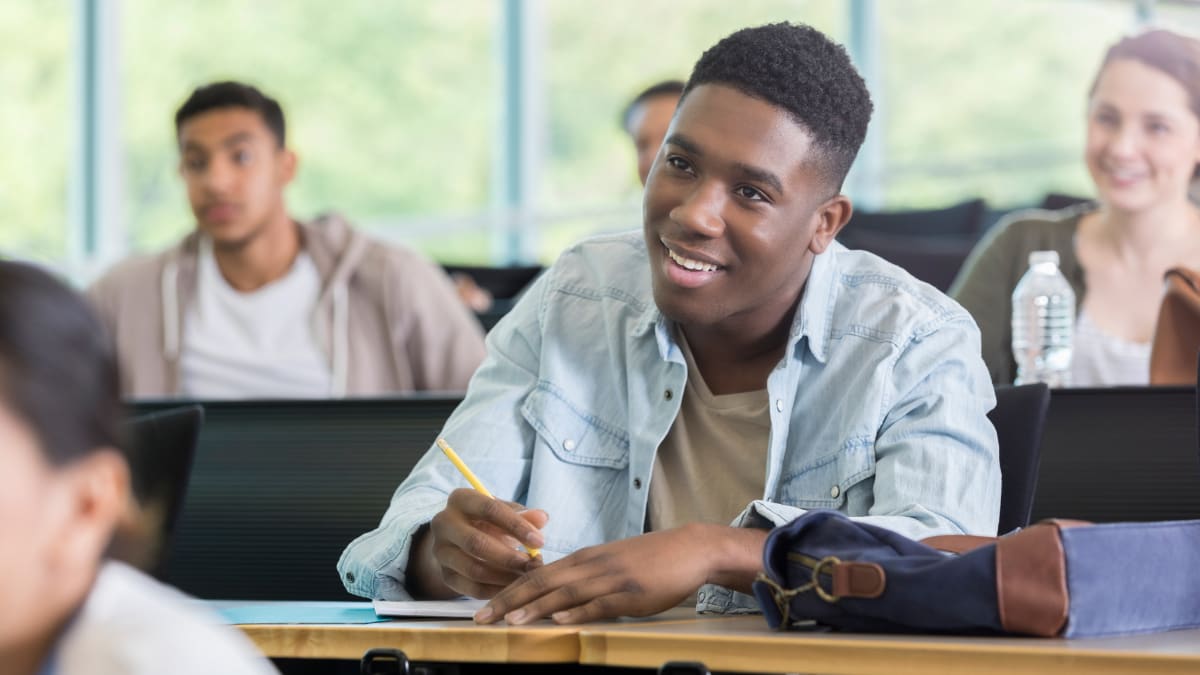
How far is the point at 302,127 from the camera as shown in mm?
8414

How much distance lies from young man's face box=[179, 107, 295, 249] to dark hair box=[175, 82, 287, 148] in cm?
1

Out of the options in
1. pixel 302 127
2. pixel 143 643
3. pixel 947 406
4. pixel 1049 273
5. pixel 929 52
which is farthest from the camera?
pixel 302 127

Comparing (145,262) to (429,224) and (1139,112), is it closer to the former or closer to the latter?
(1139,112)

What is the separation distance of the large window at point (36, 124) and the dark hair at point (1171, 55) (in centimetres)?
582

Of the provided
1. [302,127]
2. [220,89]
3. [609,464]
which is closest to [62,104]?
[302,127]

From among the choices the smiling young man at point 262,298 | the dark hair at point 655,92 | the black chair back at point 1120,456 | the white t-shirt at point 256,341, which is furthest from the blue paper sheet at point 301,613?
the dark hair at point 655,92

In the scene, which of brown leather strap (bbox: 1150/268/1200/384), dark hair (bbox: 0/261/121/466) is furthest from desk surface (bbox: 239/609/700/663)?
brown leather strap (bbox: 1150/268/1200/384)

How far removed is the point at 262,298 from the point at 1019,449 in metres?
2.57

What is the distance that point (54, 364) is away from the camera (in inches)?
31.9

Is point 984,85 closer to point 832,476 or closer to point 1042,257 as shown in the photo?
point 1042,257

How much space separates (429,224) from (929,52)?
250cm

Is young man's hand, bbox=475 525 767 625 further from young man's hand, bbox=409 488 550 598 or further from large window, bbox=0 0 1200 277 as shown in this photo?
large window, bbox=0 0 1200 277

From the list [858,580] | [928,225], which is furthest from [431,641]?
[928,225]

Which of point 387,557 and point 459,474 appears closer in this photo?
point 387,557
